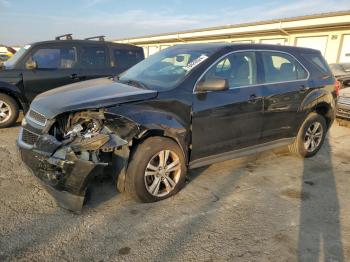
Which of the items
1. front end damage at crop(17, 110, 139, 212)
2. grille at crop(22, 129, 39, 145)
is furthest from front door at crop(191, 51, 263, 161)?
grille at crop(22, 129, 39, 145)

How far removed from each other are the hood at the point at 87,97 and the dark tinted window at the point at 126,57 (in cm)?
391

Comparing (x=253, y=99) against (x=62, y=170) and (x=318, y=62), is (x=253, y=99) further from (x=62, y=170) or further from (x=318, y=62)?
(x=62, y=170)

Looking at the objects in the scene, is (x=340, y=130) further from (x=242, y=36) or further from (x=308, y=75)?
(x=242, y=36)

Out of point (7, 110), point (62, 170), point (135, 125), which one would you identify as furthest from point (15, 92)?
point (135, 125)

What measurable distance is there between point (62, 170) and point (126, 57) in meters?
5.38

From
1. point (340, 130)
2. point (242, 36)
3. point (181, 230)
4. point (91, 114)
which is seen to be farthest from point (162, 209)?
point (242, 36)

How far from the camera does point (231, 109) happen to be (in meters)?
4.07

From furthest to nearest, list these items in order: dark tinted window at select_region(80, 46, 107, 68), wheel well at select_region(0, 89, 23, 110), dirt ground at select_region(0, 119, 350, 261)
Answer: dark tinted window at select_region(80, 46, 107, 68) → wheel well at select_region(0, 89, 23, 110) → dirt ground at select_region(0, 119, 350, 261)

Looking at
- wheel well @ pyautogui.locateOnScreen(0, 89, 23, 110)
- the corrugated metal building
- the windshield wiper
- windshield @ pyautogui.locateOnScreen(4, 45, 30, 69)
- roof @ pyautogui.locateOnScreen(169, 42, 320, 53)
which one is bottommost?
wheel well @ pyautogui.locateOnScreen(0, 89, 23, 110)

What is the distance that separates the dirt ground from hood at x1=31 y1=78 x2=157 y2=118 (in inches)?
41.7

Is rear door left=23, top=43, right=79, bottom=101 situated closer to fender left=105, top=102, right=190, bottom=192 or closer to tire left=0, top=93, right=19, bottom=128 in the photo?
tire left=0, top=93, right=19, bottom=128

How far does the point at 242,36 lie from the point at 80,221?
2177 cm

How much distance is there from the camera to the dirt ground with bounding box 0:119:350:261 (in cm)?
281

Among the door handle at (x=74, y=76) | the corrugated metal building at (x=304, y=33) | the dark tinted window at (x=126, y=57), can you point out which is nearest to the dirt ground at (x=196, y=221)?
the door handle at (x=74, y=76)
